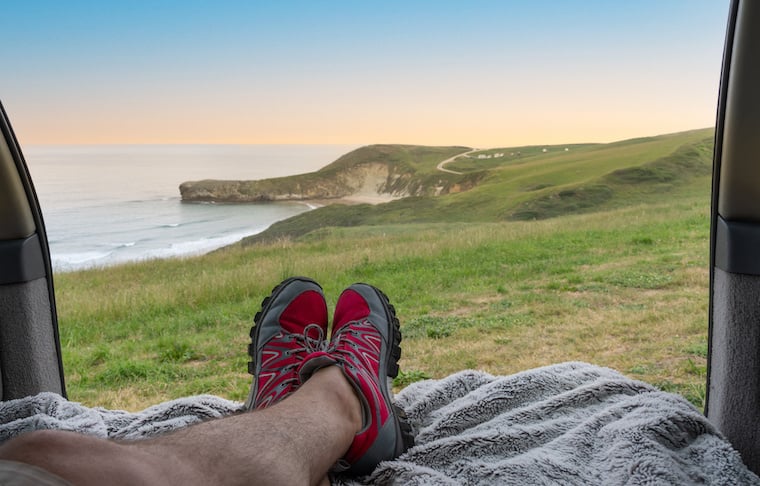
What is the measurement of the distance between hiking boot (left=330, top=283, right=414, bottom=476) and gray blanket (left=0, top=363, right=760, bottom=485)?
1.3 inches

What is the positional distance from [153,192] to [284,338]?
237 inches

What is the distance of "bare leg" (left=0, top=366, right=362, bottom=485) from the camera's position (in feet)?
1.62

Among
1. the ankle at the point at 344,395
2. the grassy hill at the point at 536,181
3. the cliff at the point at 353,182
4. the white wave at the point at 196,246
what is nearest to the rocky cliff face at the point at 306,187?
the cliff at the point at 353,182

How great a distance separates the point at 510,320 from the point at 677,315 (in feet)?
2.00

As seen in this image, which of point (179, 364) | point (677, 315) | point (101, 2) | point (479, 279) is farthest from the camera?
point (101, 2)

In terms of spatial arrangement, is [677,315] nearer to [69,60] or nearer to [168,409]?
[168,409]

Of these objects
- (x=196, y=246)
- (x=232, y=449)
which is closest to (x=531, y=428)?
(x=232, y=449)

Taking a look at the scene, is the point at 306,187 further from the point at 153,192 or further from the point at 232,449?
the point at 232,449

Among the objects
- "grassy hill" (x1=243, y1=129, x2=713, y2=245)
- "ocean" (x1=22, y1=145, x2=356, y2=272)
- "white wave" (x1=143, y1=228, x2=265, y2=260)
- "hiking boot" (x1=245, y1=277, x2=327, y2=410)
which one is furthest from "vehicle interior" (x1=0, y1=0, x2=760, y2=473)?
"grassy hill" (x1=243, y1=129, x2=713, y2=245)

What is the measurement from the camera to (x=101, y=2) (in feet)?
20.7

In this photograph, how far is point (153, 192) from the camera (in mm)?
6629

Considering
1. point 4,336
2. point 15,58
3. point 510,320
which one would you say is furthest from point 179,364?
point 15,58

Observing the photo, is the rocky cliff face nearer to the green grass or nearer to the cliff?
the cliff

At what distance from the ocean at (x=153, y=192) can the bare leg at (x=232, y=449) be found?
3.71 m
